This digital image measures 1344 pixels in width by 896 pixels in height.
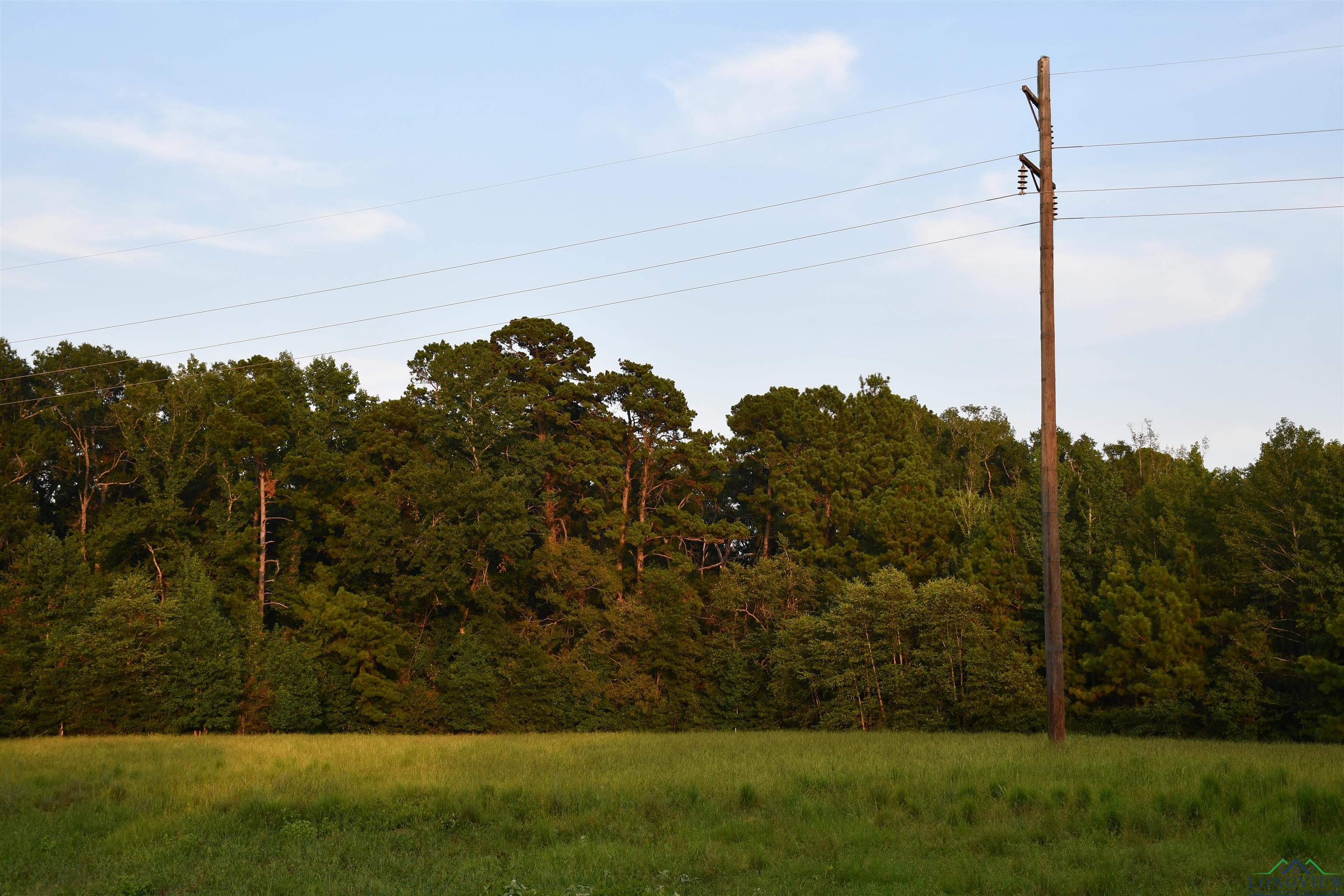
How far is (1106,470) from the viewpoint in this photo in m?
42.3

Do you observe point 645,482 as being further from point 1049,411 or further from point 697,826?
point 697,826

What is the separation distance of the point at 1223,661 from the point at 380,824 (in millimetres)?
29202

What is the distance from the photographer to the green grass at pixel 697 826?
11.1 meters

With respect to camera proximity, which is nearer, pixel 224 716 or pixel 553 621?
pixel 224 716

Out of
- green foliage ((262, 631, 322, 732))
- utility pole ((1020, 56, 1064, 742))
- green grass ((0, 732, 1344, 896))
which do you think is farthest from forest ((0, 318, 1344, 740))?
utility pole ((1020, 56, 1064, 742))

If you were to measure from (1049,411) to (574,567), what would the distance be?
96.8ft

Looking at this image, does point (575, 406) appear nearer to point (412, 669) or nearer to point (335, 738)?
point (412, 669)

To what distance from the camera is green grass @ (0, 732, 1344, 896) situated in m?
11.1

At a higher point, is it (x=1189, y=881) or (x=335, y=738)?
(x=1189, y=881)

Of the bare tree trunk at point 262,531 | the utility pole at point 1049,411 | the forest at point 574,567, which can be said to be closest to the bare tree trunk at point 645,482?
the forest at point 574,567

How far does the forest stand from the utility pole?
18363 millimetres

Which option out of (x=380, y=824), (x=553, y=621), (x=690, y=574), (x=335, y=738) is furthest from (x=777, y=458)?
(x=380, y=824)

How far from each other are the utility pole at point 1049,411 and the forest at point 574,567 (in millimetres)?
18363

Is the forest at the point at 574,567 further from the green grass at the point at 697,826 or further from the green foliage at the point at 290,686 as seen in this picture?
the green grass at the point at 697,826
